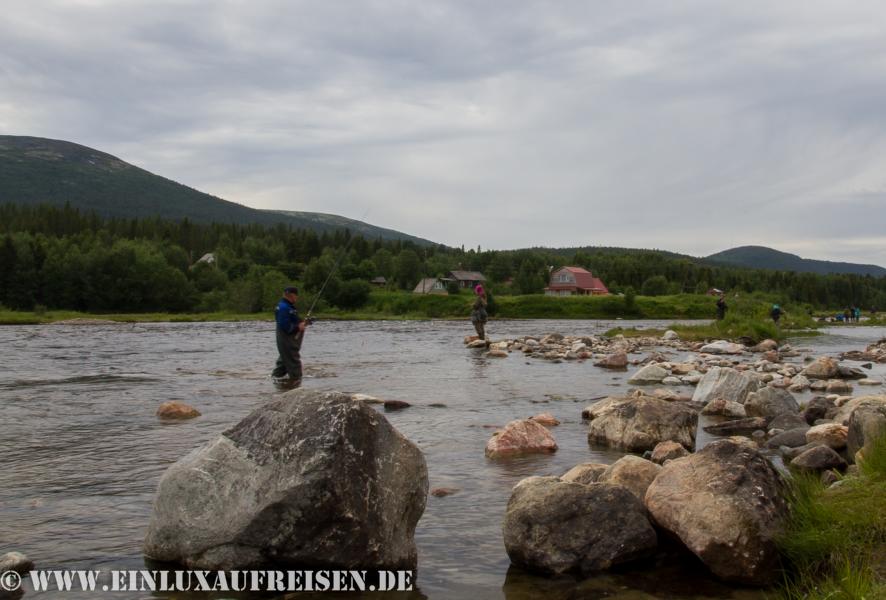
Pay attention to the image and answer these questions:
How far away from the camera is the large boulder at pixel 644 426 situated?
9.60 meters

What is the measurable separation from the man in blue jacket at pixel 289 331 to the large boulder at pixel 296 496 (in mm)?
10358

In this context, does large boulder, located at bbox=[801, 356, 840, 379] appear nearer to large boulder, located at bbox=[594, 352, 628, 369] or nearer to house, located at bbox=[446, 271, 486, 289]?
large boulder, located at bbox=[594, 352, 628, 369]

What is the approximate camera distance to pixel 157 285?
319 feet

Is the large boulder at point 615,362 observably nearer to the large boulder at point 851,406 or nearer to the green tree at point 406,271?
the large boulder at point 851,406

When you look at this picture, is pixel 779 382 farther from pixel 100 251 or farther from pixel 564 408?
pixel 100 251

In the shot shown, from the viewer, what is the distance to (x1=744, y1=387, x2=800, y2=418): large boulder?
12.0 metres

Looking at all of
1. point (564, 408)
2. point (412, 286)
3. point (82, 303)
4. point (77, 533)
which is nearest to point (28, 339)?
point (564, 408)

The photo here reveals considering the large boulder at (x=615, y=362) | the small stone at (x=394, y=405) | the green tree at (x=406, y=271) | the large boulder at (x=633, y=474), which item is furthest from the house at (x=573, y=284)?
the large boulder at (x=633, y=474)

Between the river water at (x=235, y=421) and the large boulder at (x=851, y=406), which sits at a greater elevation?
the large boulder at (x=851, y=406)

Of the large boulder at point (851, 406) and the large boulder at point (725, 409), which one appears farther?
the large boulder at point (725, 409)

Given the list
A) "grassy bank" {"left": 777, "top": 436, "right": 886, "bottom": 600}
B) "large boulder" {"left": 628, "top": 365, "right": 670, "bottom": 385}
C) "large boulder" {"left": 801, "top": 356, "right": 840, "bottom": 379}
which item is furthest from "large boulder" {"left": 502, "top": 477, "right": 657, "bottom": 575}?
"large boulder" {"left": 801, "top": 356, "right": 840, "bottom": 379}

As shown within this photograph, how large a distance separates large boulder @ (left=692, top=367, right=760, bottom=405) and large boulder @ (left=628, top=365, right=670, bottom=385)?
12.9ft

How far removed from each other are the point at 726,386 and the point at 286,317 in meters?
9.36

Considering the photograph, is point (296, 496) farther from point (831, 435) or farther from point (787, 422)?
point (787, 422)
